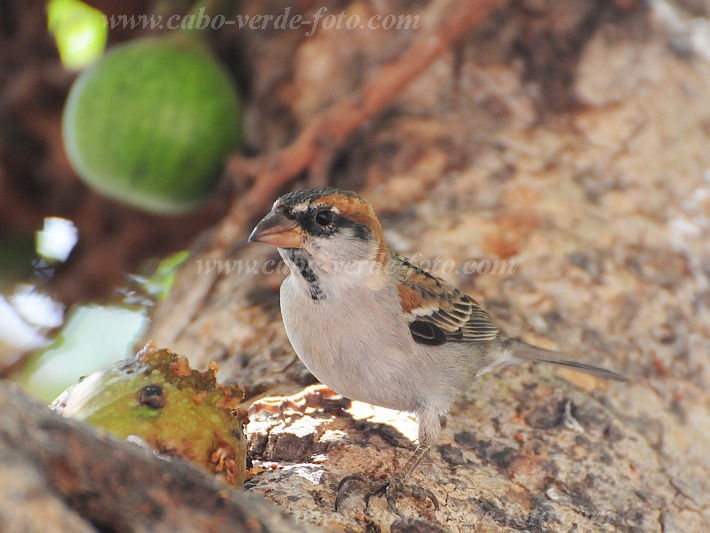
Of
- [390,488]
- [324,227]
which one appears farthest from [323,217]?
[390,488]

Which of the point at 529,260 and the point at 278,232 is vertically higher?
the point at 278,232

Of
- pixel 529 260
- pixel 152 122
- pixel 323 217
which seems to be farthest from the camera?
pixel 152 122

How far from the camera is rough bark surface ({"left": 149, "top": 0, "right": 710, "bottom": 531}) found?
271cm

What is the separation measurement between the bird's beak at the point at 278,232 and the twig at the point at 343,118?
113 centimetres

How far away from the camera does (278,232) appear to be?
2912 mm

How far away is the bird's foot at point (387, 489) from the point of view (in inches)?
94.9

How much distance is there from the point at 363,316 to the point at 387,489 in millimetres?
746

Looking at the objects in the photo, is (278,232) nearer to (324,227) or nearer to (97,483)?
(324,227)

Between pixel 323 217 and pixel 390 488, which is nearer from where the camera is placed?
pixel 390 488

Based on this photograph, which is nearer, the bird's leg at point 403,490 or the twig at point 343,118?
the bird's leg at point 403,490

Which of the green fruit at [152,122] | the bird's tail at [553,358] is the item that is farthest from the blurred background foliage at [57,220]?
the bird's tail at [553,358]

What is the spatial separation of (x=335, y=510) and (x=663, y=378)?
1787mm

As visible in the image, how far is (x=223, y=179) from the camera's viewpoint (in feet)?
13.8

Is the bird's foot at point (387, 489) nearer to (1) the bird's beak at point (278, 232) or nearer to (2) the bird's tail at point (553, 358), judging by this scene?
(1) the bird's beak at point (278, 232)
